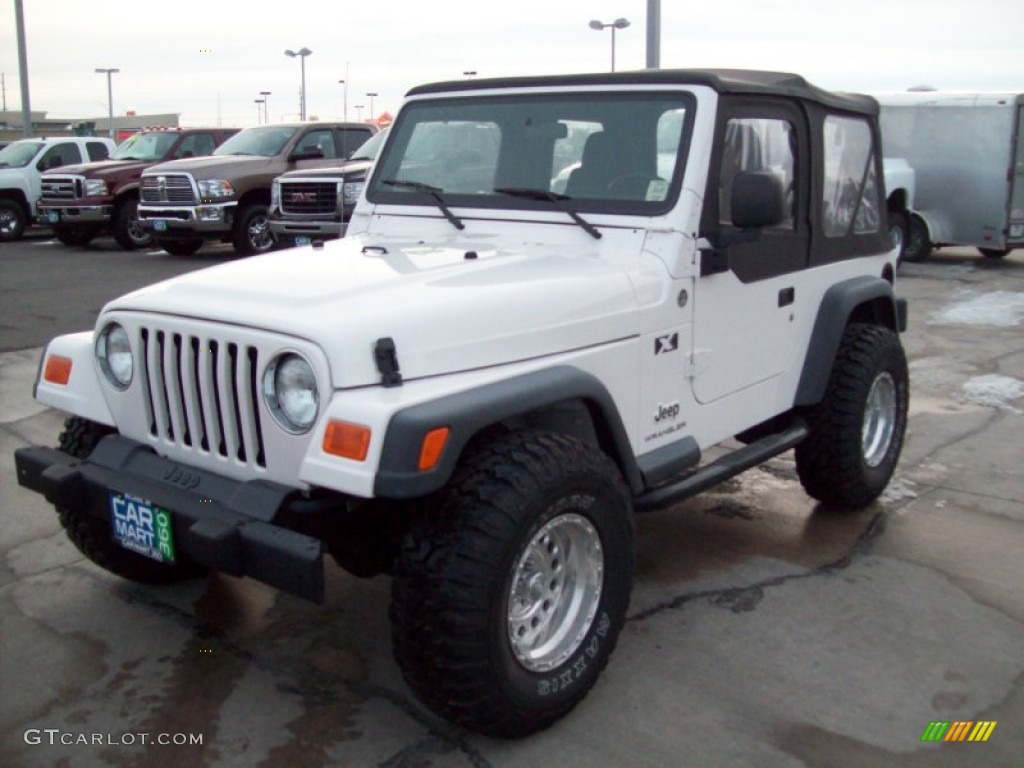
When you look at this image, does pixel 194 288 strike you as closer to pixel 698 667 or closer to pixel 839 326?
pixel 698 667

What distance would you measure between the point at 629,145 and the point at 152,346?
76.7 inches

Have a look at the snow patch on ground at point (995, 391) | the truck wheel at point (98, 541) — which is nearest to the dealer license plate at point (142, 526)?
the truck wheel at point (98, 541)

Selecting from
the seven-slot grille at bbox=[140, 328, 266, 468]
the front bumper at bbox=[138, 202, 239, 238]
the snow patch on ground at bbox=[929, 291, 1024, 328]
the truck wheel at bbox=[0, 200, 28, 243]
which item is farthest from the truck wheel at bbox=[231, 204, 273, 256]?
the seven-slot grille at bbox=[140, 328, 266, 468]

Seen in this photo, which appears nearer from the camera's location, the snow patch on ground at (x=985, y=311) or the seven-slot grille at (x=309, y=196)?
the snow patch on ground at (x=985, y=311)

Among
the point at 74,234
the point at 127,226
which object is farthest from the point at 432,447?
the point at 74,234

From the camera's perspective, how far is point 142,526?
3357mm

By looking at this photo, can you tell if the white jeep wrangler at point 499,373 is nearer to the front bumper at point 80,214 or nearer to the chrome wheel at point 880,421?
the chrome wheel at point 880,421

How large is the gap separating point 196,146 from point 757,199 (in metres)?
15.7

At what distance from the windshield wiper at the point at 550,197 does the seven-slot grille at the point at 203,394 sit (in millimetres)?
1473

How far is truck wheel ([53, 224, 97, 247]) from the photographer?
1727cm

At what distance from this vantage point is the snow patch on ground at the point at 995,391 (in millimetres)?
7488

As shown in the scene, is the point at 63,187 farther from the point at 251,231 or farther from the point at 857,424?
the point at 857,424

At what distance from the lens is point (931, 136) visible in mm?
15211

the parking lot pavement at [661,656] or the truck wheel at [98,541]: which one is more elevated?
the truck wheel at [98,541]
